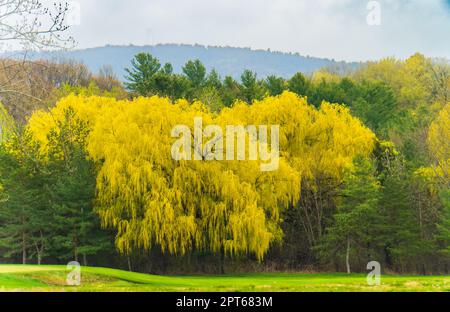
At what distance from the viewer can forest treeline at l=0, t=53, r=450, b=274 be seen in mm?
27609

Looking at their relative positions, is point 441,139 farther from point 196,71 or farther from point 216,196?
point 196,71

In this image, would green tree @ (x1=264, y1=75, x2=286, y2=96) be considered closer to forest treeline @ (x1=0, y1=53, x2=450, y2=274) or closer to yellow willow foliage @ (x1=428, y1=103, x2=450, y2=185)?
Answer: forest treeline @ (x1=0, y1=53, x2=450, y2=274)

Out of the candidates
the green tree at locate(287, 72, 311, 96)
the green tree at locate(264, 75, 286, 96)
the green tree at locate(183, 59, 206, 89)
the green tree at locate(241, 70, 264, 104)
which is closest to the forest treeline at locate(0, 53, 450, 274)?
the green tree at locate(241, 70, 264, 104)

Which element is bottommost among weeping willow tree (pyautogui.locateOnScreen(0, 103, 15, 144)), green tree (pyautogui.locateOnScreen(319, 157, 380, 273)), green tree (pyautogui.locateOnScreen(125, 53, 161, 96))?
green tree (pyautogui.locateOnScreen(319, 157, 380, 273))

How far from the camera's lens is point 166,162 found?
27.9m

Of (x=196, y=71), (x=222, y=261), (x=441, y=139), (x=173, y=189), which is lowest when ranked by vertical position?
(x=222, y=261)

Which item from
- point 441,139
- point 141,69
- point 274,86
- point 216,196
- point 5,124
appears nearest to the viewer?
point 5,124

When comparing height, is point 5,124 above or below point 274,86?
below

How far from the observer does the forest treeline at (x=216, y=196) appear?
27.6 metres

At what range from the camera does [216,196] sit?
2809 centimetres

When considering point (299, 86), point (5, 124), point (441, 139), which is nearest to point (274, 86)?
point (299, 86)

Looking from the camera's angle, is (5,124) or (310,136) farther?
(310,136)

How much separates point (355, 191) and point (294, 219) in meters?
5.29

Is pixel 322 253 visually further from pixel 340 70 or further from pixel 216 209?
pixel 340 70
